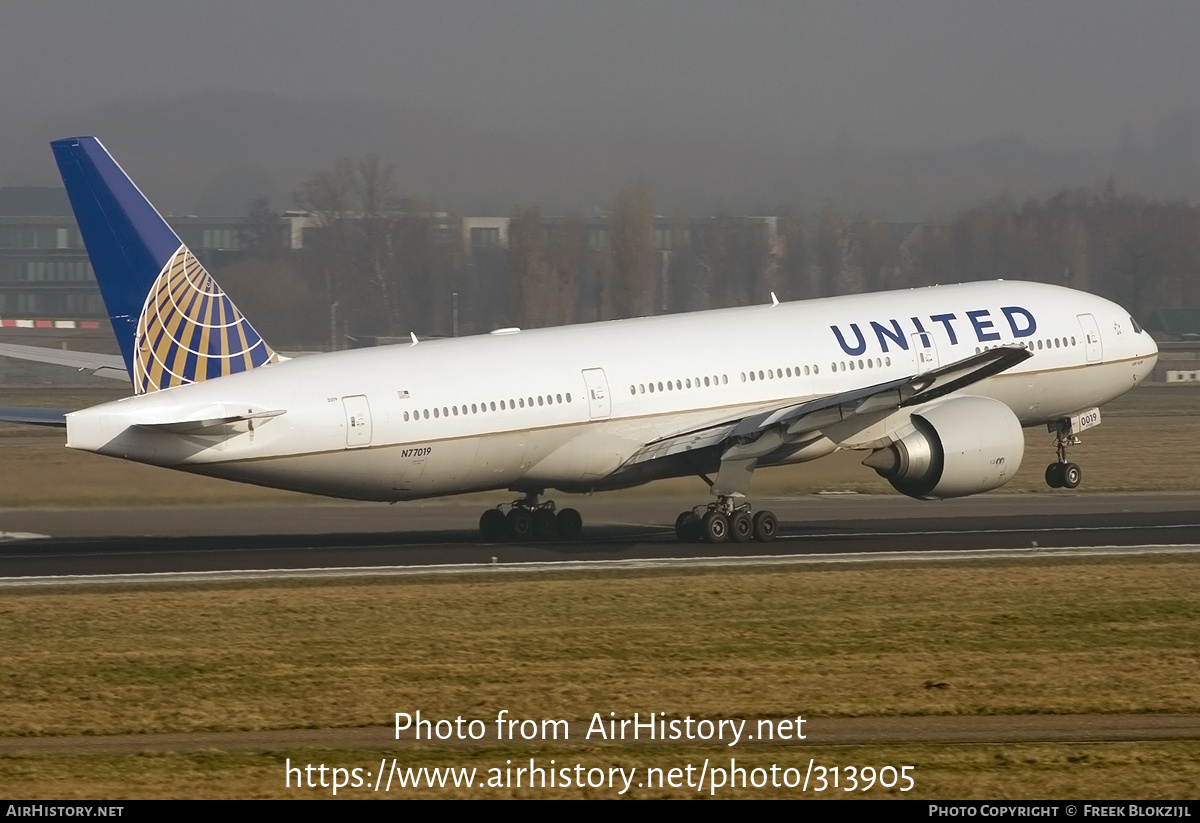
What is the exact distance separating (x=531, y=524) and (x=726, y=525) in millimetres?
4348

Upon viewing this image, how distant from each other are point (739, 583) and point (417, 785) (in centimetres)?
1433

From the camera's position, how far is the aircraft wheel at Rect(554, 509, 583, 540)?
37219 mm

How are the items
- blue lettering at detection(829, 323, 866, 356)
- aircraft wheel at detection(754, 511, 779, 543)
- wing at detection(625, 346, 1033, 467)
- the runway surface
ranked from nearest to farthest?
1. the runway surface
2. wing at detection(625, 346, 1033, 467)
3. aircraft wheel at detection(754, 511, 779, 543)
4. blue lettering at detection(829, 323, 866, 356)

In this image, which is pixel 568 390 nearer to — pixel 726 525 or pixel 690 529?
pixel 690 529

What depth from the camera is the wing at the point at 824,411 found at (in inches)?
1348

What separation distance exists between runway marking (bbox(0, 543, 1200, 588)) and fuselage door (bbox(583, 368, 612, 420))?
3471mm

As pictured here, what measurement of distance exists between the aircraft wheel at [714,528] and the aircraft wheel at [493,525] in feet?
14.6

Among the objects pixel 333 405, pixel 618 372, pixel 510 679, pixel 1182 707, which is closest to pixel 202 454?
pixel 333 405

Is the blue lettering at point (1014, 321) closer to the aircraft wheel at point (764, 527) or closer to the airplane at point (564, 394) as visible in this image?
the airplane at point (564, 394)

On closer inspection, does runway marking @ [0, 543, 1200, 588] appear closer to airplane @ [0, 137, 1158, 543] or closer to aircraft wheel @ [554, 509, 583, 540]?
airplane @ [0, 137, 1158, 543]

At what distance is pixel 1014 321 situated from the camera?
1566 inches

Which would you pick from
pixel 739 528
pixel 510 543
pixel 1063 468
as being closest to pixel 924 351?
pixel 1063 468

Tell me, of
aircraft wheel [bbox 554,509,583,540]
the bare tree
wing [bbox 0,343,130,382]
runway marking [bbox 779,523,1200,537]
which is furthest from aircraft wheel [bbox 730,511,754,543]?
the bare tree

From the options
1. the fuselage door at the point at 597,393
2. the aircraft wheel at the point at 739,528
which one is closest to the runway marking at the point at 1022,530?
the aircraft wheel at the point at 739,528
